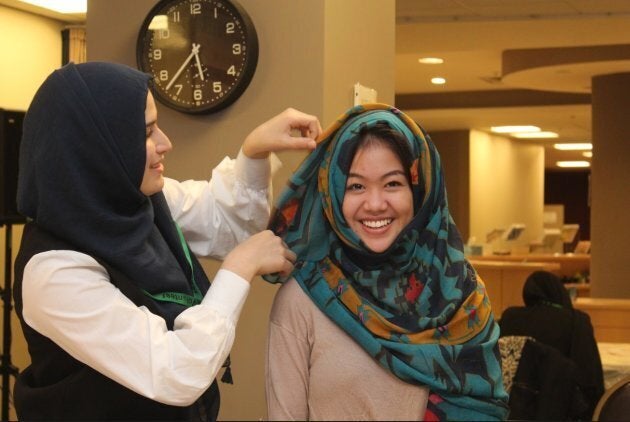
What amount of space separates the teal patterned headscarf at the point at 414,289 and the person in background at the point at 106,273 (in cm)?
10

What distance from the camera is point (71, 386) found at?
5.91 feet

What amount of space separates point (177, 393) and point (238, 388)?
1.66 m

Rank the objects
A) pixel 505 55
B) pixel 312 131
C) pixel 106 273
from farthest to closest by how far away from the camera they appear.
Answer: pixel 505 55 → pixel 312 131 → pixel 106 273

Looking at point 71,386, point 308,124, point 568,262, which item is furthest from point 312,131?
point 568,262

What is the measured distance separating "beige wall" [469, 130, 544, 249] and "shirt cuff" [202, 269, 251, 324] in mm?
12679

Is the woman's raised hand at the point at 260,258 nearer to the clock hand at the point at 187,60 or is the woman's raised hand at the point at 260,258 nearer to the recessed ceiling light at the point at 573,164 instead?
the clock hand at the point at 187,60

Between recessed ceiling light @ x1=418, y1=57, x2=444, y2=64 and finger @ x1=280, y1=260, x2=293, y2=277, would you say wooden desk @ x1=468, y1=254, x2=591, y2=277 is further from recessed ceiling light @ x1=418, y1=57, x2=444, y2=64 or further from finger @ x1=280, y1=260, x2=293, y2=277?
finger @ x1=280, y1=260, x2=293, y2=277

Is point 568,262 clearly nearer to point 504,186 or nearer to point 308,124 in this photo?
point 504,186

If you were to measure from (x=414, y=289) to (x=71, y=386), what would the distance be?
27.3 inches

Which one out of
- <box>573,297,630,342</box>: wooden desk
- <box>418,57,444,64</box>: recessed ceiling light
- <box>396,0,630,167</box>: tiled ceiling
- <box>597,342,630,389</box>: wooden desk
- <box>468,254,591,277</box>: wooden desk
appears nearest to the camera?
<box>597,342,630,389</box>: wooden desk

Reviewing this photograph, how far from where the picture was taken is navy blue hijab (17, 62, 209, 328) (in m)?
1.73

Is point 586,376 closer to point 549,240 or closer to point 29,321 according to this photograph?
point 29,321

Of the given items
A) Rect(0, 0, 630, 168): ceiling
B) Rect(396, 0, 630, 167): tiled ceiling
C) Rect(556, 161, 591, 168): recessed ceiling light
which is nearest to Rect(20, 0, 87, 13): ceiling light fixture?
Rect(0, 0, 630, 168): ceiling

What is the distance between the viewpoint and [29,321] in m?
1.77
